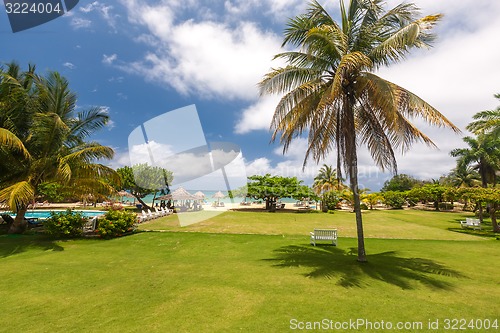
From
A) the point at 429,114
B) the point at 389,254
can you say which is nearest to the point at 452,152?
the point at 389,254

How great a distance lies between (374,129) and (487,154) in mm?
30923

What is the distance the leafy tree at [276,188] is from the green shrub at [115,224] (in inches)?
806

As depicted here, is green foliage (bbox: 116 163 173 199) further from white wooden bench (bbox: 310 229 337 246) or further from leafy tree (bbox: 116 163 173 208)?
white wooden bench (bbox: 310 229 337 246)

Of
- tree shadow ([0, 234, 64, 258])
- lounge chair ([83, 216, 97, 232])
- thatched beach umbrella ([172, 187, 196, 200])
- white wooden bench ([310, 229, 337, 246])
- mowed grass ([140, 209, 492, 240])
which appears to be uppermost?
thatched beach umbrella ([172, 187, 196, 200])

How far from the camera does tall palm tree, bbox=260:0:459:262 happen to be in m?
7.89

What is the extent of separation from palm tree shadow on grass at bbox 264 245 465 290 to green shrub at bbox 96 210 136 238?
8.57 meters

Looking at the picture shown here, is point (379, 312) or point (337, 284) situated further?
point (337, 284)

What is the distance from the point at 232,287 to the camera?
20.3 feet

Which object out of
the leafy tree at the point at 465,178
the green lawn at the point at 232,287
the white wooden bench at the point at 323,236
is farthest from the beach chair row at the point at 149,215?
the leafy tree at the point at 465,178

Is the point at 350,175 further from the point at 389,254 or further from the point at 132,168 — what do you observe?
the point at 132,168

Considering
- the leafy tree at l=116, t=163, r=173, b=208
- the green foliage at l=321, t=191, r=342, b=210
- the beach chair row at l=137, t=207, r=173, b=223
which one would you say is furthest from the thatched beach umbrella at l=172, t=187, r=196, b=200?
the green foliage at l=321, t=191, r=342, b=210

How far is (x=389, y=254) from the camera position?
982 cm

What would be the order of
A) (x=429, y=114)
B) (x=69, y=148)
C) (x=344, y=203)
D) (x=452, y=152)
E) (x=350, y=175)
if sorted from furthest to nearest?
(x=344, y=203) → (x=452, y=152) → (x=69, y=148) → (x=350, y=175) → (x=429, y=114)

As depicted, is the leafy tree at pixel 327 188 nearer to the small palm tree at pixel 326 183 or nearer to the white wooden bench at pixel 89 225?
the small palm tree at pixel 326 183
